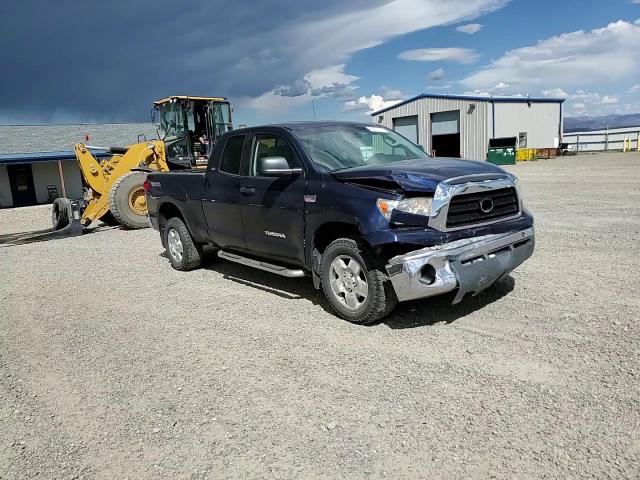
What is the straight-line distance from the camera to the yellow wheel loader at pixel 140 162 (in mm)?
13141

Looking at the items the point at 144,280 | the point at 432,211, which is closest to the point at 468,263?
the point at 432,211

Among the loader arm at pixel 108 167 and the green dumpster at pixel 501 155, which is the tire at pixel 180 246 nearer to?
the loader arm at pixel 108 167

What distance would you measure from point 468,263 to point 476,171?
0.96 metres

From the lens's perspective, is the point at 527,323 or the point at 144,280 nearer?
the point at 527,323

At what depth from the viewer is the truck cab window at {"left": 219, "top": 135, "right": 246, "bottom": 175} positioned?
6.55 meters

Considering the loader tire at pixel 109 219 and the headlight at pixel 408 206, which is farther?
the loader tire at pixel 109 219

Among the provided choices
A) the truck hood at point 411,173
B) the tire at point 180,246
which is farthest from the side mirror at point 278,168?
the tire at point 180,246

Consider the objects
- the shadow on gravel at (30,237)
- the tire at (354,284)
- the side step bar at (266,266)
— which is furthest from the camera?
the shadow on gravel at (30,237)

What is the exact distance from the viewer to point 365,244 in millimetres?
4902

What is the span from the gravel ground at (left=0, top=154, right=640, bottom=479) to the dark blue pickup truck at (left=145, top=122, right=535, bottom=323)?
511 mm

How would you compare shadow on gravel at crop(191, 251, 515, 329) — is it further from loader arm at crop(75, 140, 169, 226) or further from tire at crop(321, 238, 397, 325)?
loader arm at crop(75, 140, 169, 226)

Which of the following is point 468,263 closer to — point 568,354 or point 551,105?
point 568,354

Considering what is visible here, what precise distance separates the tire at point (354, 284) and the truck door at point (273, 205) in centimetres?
52

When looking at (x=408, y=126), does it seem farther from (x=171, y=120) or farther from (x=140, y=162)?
(x=140, y=162)
